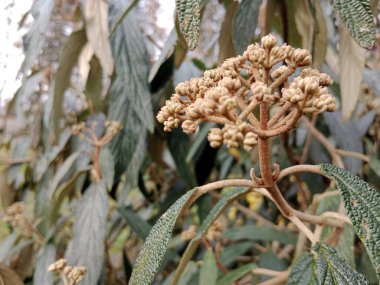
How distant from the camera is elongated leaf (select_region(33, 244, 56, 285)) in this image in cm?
93

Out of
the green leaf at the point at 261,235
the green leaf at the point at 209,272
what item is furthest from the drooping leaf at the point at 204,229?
the green leaf at the point at 261,235

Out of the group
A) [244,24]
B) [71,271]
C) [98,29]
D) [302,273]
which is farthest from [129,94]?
[302,273]

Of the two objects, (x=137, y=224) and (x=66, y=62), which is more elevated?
(x=66, y=62)

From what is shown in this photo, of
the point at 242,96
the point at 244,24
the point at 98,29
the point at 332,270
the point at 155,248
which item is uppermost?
the point at 98,29

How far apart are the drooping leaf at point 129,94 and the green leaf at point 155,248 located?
410 mm

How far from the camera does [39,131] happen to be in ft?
4.51

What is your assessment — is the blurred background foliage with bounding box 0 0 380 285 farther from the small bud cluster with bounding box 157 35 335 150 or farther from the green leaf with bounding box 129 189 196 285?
the green leaf with bounding box 129 189 196 285

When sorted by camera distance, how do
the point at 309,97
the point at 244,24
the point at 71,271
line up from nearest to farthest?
1. the point at 309,97
2. the point at 71,271
3. the point at 244,24

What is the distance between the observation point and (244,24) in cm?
78

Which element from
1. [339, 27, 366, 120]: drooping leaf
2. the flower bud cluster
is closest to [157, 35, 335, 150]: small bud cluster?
the flower bud cluster

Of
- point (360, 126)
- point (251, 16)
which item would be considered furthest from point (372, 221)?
point (360, 126)

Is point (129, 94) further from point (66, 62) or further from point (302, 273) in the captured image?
point (302, 273)

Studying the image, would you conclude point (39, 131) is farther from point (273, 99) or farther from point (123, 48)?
point (273, 99)

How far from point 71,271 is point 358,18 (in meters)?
0.49
